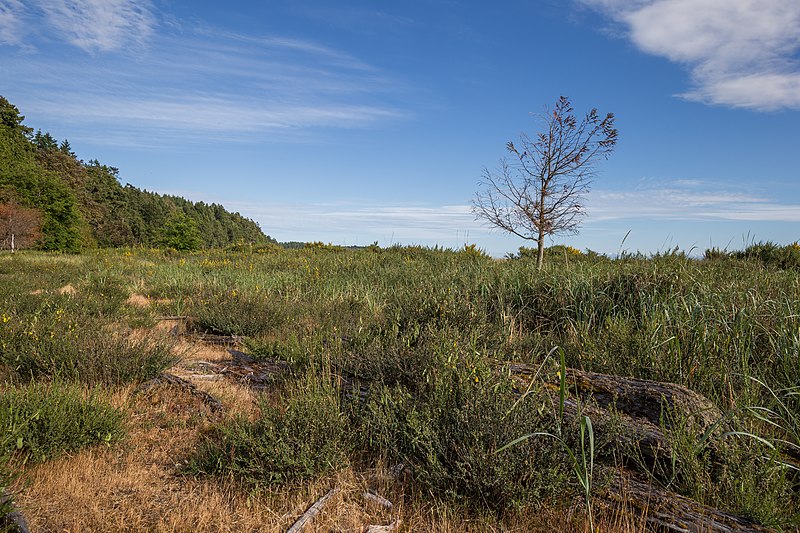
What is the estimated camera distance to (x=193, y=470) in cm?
284

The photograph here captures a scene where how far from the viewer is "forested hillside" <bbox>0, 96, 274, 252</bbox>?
131 ft

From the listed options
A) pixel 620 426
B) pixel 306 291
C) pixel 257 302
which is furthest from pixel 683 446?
pixel 306 291

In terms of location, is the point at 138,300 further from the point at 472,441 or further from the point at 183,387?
the point at 472,441

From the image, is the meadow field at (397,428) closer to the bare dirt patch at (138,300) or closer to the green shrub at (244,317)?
the green shrub at (244,317)

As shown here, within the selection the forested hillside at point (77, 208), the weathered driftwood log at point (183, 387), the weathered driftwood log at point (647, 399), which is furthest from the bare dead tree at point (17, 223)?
the weathered driftwood log at point (647, 399)

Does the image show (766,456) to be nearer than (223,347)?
Yes

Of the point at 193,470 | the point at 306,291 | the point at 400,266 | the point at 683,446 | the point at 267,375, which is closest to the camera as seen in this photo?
the point at 683,446

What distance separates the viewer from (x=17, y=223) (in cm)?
3581

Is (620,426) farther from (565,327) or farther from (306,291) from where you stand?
(306,291)

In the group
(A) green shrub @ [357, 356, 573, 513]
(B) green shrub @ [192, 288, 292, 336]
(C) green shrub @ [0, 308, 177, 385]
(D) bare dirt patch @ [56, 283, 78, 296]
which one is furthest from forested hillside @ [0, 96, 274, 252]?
(A) green shrub @ [357, 356, 573, 513]

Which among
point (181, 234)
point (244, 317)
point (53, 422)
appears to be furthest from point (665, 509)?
point (181, 234)

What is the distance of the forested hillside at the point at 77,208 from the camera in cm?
4003

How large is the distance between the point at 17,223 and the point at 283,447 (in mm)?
44869

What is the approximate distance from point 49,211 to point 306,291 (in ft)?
150
